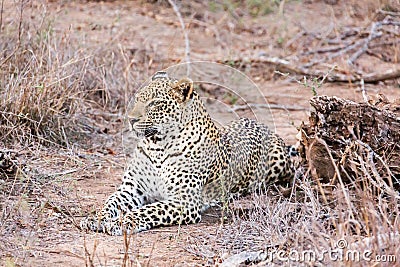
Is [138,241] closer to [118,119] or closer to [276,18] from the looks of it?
[118,119]

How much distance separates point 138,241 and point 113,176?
1919mm

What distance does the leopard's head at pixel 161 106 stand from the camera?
6844 millimetres

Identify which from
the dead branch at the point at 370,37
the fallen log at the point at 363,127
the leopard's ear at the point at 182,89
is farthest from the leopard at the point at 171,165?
the dead branch at the point at 370,37

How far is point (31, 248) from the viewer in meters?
5.80

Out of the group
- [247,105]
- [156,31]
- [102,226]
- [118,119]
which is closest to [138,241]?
[102,226]

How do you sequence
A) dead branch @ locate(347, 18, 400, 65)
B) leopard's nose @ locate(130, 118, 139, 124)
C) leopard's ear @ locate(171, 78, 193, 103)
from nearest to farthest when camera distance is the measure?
leopard's nose @ locate(130, 118, 139, 124) < leopard's ear @ locate(171, 78, 193, 103) < dead branch @ locate(347, 18, 400, 65)

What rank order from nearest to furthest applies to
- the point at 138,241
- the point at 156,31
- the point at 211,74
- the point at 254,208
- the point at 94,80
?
the point at 138,241 → the point at 254,208 → the point at 94,80 → the point at 211,74 → the point at 156,31

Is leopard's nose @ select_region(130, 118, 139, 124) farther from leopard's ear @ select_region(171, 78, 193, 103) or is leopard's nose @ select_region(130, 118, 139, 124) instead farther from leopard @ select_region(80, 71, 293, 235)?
leopard's ear @ select_region(171, 78, 193, 103)

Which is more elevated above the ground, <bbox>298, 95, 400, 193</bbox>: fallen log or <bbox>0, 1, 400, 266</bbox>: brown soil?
<bbox>298, 95, 400, 193</bbox>: fallen log

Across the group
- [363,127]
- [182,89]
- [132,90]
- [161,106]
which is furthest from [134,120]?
[132,90]

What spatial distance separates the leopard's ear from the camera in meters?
6.99

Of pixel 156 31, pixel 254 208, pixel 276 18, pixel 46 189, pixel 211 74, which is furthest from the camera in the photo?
pixel 276 18

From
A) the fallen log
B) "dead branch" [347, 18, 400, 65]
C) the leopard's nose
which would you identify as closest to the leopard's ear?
the leopard's nose

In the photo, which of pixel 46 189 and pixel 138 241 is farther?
pixel 46 189
